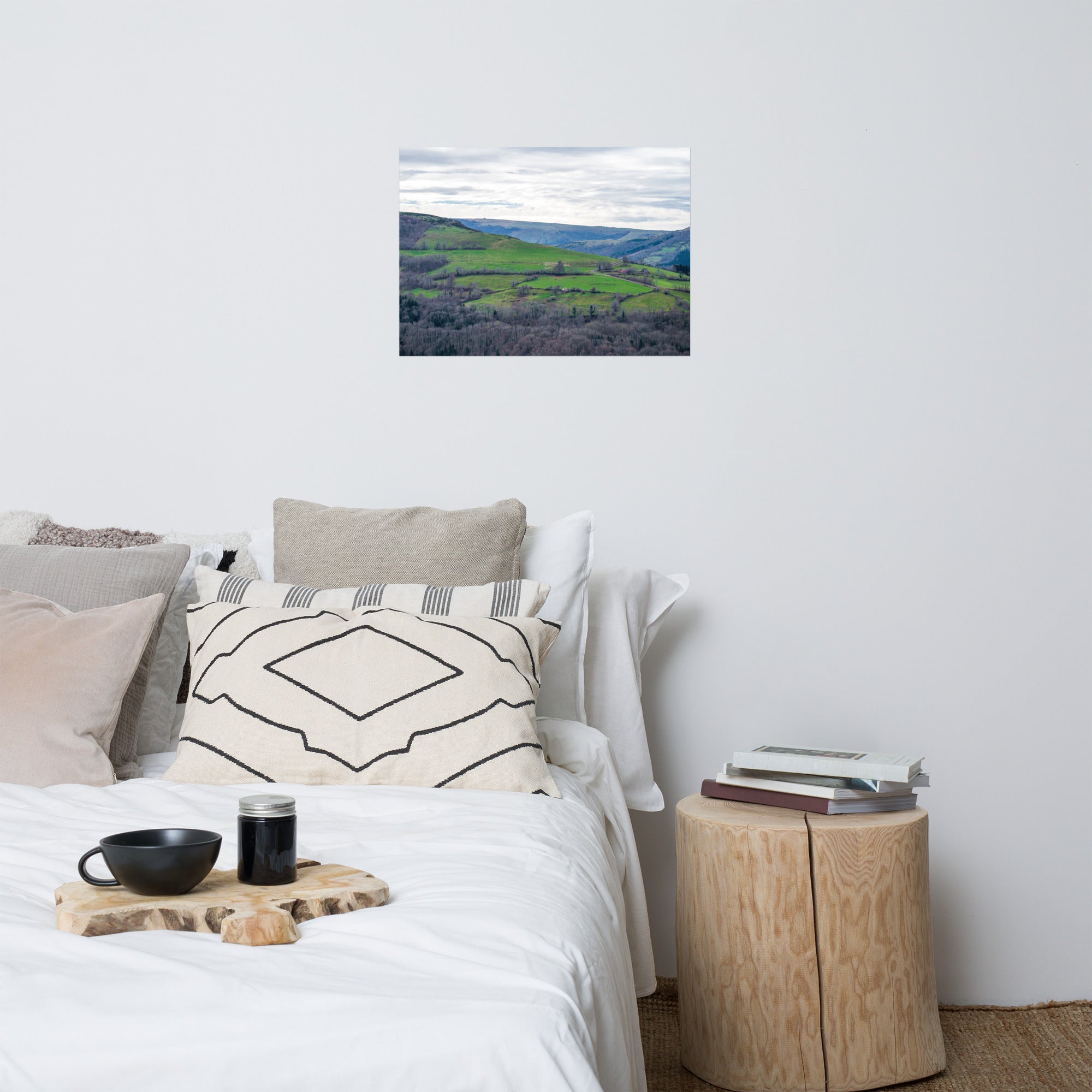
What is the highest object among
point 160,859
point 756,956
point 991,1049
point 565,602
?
point 565,602

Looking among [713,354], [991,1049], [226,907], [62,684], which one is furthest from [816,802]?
[62,684]

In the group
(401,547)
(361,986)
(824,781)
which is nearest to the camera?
(361,986)

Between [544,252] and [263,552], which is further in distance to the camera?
[544,252]

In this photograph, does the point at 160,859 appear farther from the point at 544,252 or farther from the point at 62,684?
the point at 544,252

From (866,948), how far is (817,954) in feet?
0.26

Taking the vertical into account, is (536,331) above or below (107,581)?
above

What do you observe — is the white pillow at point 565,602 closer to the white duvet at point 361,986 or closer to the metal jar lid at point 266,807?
the white duvet at point 361,986

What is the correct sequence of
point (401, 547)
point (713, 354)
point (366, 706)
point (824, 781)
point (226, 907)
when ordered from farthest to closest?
point (713, 354) → point (401, 547) → point (824, 781) → point (366, 706) → point (226, 907)

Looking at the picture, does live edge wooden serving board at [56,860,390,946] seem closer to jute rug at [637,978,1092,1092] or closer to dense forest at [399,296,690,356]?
jute rug at [637,978,1092,1092]

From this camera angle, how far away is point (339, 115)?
7.53 feet

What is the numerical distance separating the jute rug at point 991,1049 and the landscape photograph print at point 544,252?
4.66ft

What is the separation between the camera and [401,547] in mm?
1882

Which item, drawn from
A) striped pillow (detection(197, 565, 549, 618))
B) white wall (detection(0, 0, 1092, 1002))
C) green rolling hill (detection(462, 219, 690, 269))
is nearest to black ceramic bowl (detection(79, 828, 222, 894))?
striped pillow (detection(197, 565, 549, 618))

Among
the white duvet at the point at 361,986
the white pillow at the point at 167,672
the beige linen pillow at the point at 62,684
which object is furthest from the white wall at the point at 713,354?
the white duvet at the point at 361,986
